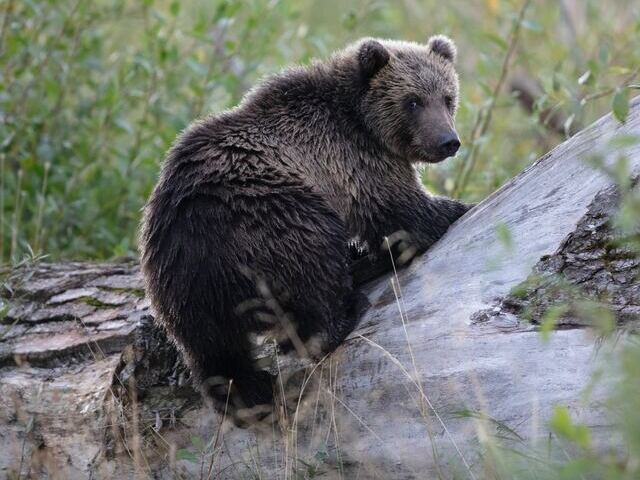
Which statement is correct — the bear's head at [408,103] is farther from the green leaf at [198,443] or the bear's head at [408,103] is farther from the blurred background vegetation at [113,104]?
the green leaf at [198,443]

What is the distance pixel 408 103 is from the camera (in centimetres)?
532

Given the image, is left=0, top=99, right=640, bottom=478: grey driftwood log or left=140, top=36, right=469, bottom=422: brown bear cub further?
left=140, top=36, right=469, bottom=422: brown bear cub

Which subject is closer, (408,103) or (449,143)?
(449,143)

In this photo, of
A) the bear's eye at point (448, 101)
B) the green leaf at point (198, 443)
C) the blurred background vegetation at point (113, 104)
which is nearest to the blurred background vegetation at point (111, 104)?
the blurred background vegetation at point (113, 104)

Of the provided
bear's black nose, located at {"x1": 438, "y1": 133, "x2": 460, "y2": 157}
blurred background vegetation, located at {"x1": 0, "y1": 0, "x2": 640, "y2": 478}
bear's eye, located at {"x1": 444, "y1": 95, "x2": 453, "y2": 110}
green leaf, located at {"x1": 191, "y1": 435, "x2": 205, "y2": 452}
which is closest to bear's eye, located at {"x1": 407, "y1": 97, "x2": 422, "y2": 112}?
bear's eye, located at {"x1": 444, "y1": 95, "x2": 453, "y2": 110}

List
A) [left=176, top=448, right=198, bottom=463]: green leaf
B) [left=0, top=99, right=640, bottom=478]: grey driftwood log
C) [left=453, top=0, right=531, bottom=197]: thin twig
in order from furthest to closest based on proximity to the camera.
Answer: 1. [left=453, top=0, right=531, bottom=197]: thin twig
2. [left=176, top=448, right=198, bottom=463]: green leaf
3. [left=0, top=99, right=640, bottom=478]: grey driftwood log

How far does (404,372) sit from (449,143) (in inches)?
68.0

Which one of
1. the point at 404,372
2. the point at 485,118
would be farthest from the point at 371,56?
the point at 485,118

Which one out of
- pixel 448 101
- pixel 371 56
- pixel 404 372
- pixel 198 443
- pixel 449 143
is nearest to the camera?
pixel 404 372

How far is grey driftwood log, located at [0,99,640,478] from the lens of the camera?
141 inches

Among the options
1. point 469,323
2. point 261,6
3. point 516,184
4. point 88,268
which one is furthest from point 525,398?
point 261,6

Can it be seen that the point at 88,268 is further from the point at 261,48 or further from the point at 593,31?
the point at 593,31

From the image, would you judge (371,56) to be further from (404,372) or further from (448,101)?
(404,372)

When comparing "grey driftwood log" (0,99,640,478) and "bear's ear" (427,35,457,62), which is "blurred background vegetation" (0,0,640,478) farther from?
"grey driftwood log" (0,99,640,478)
